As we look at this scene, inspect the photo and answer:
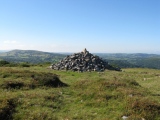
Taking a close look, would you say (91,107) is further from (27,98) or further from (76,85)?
(76,85)

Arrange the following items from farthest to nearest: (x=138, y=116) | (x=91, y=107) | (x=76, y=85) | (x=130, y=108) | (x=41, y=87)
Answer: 1. (x=76, y=85)
2. (x=41, y=87)
3. (x=91, y=107)
4. (x=130, y=108)
5. (x=138, y=116)

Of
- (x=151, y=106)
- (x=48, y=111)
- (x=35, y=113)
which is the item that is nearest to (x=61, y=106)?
(x=48, y=111)

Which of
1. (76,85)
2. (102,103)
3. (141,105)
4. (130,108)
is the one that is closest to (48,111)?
(102,103)

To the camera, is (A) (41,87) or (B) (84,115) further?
(A) (41,87)

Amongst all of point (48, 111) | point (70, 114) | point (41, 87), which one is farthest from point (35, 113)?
point (41, 87)

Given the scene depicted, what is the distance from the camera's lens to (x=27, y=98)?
16172 mm

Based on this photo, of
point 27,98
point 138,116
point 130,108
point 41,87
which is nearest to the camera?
point 138,116

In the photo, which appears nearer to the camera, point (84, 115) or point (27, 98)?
point (84, 115)

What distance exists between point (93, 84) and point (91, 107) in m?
7.18

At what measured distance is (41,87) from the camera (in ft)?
70.1

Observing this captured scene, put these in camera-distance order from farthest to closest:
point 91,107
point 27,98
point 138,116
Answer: point 27,98, point 91,107, point 138,116

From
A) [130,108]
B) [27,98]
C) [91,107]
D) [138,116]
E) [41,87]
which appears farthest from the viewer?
[41,87]

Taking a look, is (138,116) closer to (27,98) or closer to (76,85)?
(27,98)

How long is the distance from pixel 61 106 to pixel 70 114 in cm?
195
